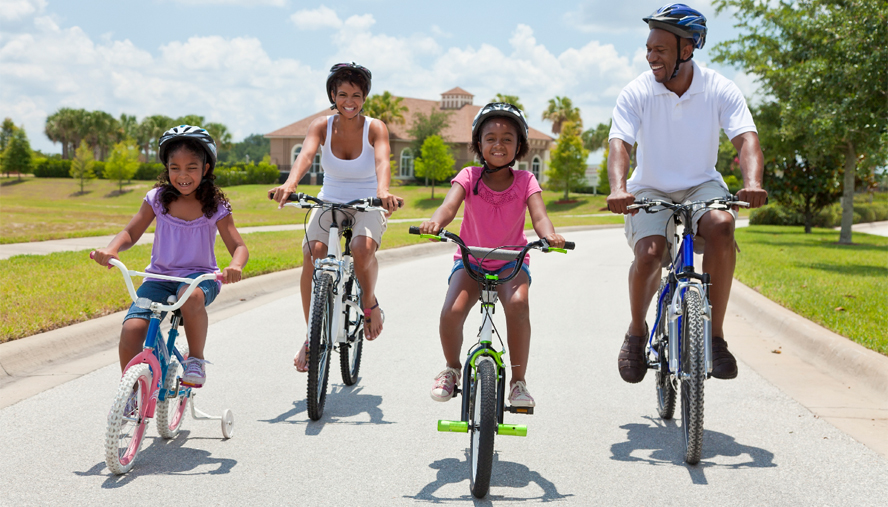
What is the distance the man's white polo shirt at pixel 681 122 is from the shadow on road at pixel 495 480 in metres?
1.96

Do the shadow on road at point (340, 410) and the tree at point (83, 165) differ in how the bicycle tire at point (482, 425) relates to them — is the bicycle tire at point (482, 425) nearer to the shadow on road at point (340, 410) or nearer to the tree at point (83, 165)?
the shadow on road at point (340, 410)

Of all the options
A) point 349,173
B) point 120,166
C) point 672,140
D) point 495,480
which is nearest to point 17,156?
point 120,166

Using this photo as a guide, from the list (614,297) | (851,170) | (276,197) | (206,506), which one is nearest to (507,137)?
(276,197)

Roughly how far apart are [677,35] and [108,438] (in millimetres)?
3781

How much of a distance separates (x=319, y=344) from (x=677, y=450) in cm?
222

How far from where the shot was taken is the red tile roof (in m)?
76.6

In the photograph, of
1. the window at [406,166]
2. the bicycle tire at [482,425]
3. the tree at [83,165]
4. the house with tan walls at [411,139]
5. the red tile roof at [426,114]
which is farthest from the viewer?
the tree at [83,165]

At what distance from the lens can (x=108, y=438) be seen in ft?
12.6

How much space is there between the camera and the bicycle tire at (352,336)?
5695 millimetres

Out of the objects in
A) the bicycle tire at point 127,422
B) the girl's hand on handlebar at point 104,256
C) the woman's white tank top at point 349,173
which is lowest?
the bicycle tire at point 127,422

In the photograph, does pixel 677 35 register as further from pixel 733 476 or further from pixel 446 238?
pixel 733 476

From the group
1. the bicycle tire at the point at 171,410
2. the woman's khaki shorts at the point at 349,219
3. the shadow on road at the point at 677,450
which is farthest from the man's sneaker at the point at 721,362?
the bicycle tire at the point at 171,410

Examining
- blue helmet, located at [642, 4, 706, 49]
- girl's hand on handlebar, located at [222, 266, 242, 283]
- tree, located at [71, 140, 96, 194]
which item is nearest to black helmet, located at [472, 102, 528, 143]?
blue helmet, located at [642, 4, 706, 49]

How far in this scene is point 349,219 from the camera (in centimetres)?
576
